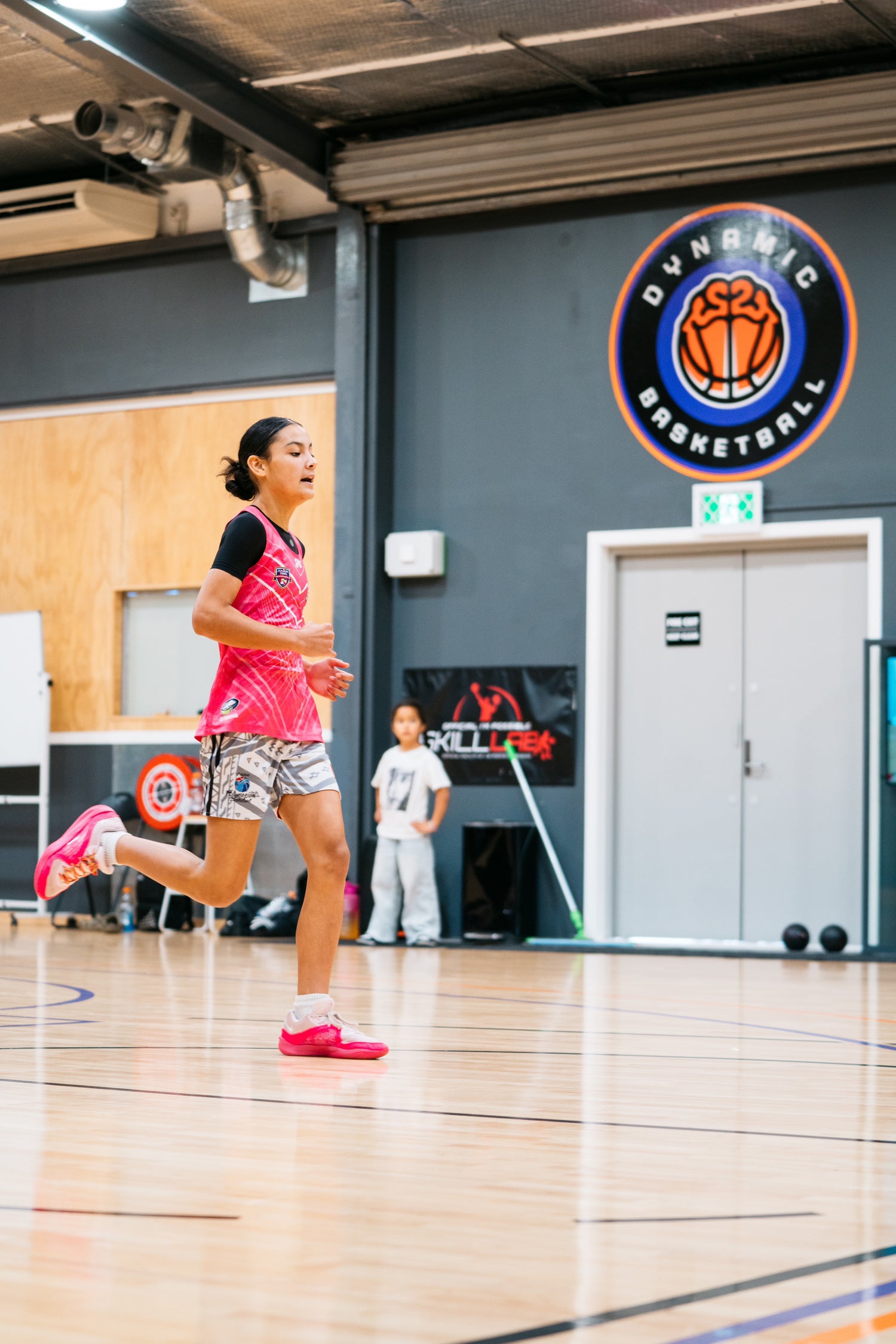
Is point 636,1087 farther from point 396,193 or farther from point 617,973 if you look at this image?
point 396,193

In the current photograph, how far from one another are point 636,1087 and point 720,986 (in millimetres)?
3435

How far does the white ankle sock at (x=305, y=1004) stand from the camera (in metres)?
4.02

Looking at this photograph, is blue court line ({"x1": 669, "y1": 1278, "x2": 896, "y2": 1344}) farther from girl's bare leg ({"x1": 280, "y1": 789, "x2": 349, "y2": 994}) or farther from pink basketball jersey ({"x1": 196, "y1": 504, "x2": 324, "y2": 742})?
pink basketball jersey ({"x1": 196, "y1": 504, "x2": 324, "y2": 742})

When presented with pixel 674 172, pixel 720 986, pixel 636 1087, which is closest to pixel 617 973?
pixel 720 986

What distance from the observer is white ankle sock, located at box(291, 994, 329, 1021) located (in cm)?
402

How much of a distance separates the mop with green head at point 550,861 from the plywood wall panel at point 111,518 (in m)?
1.45

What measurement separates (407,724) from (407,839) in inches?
27.1

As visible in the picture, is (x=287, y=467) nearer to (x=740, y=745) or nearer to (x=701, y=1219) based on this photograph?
(x=701, y=1219)

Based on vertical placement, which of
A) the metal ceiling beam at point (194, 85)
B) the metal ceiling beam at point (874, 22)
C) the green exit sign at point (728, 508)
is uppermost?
the metal ceiling beam at point (874, 22)

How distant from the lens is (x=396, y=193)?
1020 centimetres

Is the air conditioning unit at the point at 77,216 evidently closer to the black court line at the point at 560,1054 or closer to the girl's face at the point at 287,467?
the girl's face at the point at 287,467

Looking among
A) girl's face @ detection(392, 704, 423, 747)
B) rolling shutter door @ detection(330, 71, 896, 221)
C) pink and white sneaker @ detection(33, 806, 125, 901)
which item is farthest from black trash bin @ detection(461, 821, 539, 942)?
pink and white sneaker @ detection(33, 806, 125, 901)

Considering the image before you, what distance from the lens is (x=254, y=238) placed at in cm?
1045

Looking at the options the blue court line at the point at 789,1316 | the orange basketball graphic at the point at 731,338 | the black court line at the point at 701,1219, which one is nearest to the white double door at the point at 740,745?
the orange basketball graphic at the point at 731,338
